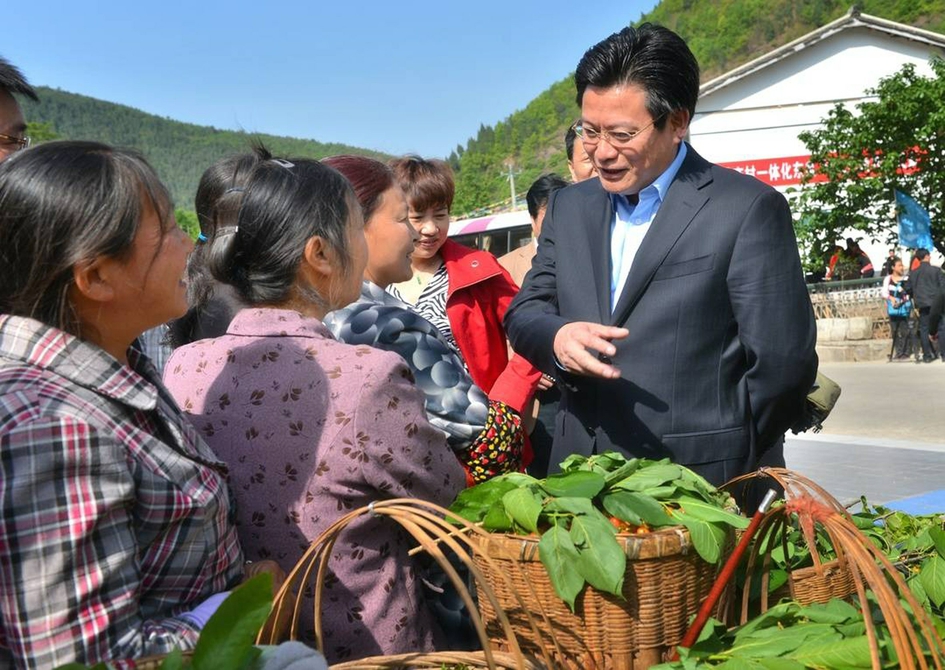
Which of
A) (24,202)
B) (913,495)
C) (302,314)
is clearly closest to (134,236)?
(24,202)

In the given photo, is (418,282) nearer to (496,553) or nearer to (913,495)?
(496,553)

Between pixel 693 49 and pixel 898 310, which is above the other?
pixel 693 49

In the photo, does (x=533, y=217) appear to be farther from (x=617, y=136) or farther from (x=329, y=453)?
(x=329, y=453)

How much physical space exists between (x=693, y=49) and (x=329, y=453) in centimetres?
9894

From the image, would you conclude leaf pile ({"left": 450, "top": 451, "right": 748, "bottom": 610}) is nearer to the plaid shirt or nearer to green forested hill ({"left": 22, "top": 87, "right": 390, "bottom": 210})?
the plaid shirt

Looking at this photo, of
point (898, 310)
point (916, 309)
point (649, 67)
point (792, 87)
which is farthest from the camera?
point (792, 87)

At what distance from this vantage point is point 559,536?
162 centimetres

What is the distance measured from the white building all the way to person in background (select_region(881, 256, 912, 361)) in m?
15.9

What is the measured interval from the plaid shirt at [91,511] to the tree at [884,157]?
18.3m

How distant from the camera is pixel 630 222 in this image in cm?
271

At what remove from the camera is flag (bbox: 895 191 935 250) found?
59.5 ft

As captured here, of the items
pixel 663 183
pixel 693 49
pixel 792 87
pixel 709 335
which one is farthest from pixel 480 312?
pixel 693 49

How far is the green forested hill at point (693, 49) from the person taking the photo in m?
69.6

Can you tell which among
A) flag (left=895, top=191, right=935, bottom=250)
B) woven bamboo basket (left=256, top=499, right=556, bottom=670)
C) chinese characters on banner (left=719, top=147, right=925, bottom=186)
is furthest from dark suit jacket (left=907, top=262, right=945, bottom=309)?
chinese characters on banner (left=719, top=147, right=925, bottom=186)
